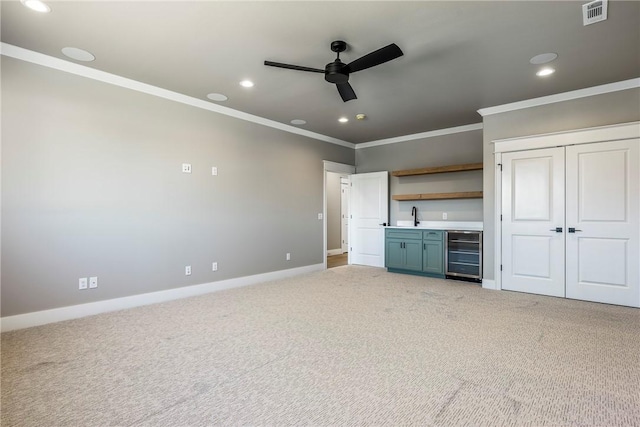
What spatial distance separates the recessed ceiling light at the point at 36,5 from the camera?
235 cm

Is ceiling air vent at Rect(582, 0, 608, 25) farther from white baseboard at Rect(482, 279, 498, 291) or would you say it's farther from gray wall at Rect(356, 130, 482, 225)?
white baseboard at Rect(482, 279, 498, 291)

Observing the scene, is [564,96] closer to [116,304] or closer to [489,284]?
[489,284]

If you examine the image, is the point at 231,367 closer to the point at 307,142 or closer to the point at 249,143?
the point at 249,143

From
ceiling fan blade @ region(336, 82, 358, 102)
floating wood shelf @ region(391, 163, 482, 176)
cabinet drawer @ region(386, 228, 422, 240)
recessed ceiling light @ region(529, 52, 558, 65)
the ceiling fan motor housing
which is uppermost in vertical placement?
recessed ceiling light @ region(529, 52, 558, 65)

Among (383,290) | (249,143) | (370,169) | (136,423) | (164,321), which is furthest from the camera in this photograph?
(370,169)

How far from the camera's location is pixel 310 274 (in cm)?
585

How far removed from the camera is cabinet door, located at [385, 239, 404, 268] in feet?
19.5

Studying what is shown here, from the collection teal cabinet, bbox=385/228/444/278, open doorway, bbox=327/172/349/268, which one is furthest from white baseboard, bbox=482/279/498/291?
open doorway, bbox=327/172/349/268

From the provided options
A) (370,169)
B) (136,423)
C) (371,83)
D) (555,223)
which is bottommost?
(136,423)

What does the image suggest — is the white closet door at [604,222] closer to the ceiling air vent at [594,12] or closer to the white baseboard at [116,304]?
the ceiling air vent at [594,12]

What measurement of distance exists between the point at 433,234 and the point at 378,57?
12.2ft

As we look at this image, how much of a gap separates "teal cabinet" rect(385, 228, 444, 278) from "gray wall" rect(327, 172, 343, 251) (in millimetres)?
2714

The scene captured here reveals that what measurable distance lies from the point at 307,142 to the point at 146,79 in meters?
3.01

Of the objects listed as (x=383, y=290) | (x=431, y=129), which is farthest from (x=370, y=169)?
(x=383, y=290)
